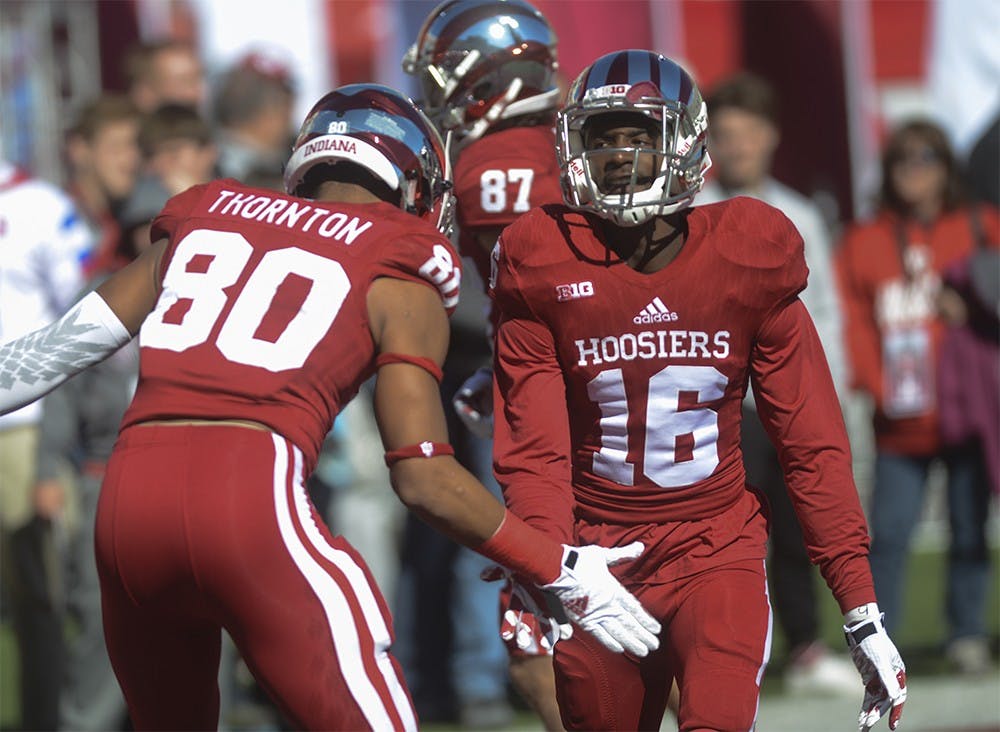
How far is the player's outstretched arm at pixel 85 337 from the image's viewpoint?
3492 mm

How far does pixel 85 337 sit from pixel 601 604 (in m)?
1.11

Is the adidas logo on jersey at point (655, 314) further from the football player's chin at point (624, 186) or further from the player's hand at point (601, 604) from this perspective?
the player's hand at point (601, 604)

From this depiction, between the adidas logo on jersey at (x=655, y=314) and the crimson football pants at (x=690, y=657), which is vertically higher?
the adidas logo on jersey at (x=655, y=314)

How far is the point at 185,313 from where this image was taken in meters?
3.34

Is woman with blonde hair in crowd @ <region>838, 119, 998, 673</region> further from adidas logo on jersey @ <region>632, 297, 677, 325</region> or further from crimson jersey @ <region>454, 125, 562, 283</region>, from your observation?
adidas logo on jersey @ <region>632, 297, 677, 325</region>

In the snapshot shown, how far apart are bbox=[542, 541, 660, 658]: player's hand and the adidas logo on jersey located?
0.47 meters

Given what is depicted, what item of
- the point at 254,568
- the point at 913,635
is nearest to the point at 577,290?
the point at 254,568

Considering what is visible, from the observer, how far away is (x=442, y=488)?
128 inches

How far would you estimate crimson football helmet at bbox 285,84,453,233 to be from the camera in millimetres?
3572

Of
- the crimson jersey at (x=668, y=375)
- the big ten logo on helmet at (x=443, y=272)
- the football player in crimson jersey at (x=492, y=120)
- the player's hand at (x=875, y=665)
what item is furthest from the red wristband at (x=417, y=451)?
the football player in crimson jersey at (x=492, y=120)

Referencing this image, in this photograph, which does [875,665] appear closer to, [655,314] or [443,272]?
[655,314]

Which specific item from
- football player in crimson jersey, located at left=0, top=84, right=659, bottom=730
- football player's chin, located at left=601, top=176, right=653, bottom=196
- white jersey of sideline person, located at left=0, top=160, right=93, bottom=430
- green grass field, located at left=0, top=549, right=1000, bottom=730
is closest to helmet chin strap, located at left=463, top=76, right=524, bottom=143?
football player's chin, located at left=601, top=176, right=653, bottom=196

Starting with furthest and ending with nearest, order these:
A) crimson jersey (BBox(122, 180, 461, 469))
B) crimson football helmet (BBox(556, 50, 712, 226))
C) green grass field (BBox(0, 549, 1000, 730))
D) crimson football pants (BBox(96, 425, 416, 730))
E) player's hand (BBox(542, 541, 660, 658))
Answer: green grass field (BBox(0, 549, 1000, 730)) < crimson football helmet (BBox(556, 50, 712, 226)) < player's hand (BBox(542, 541, 660, 658)) < crimson jersey (BBox(122, 180, 461, 469)) < crimson football pants (BBox(96, 425, 416, 730))

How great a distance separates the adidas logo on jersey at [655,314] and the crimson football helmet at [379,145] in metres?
0.47
